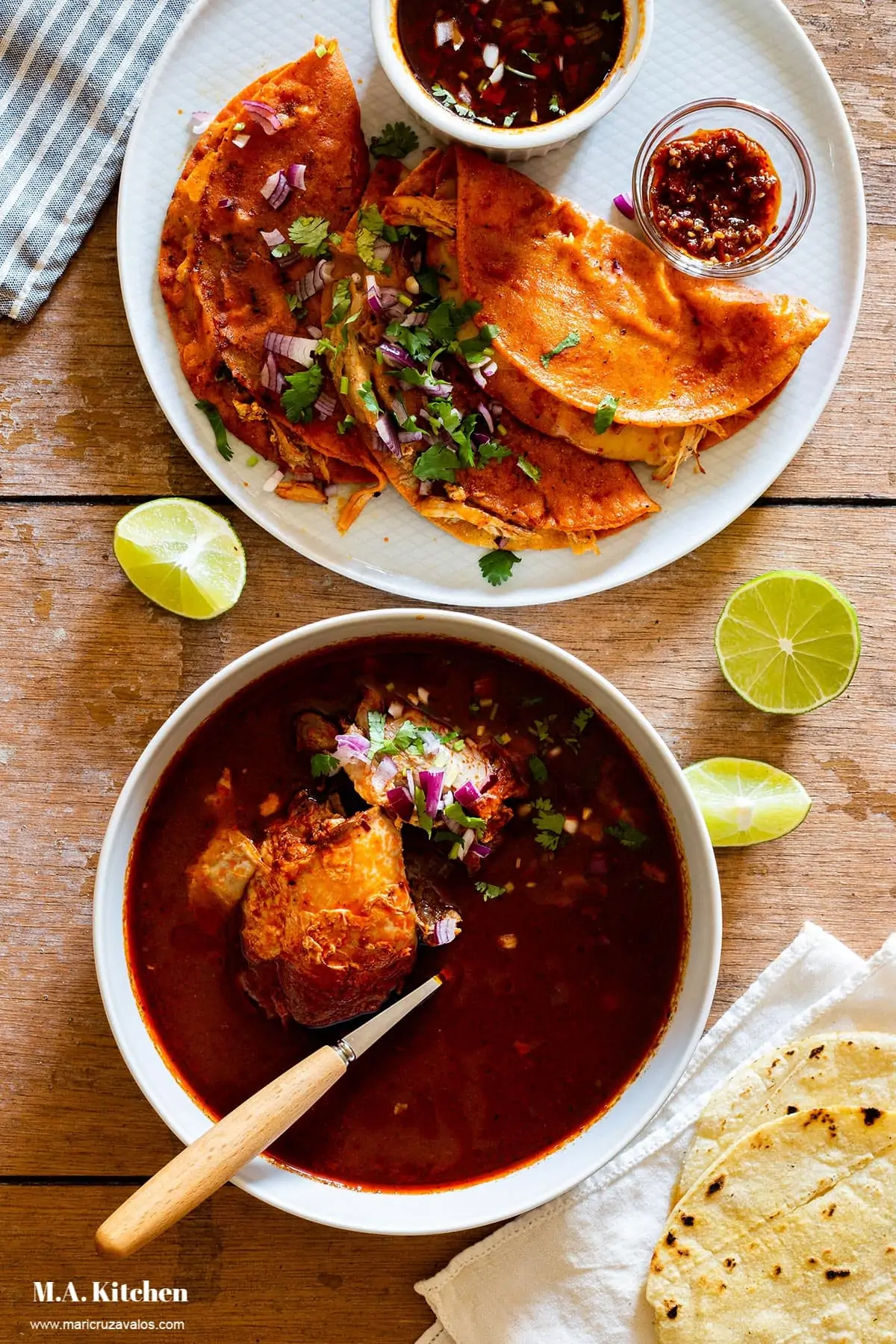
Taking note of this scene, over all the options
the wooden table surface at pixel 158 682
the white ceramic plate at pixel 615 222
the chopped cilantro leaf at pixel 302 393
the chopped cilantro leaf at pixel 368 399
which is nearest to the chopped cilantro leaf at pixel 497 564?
the white ceramic plate at pixel 615 222

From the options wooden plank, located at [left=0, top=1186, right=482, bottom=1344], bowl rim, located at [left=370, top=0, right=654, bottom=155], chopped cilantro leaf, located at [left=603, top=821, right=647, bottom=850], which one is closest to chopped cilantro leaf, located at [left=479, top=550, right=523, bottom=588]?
chopped cilantro leaf, located at [left=603, top=821, right=647, bottom=850]

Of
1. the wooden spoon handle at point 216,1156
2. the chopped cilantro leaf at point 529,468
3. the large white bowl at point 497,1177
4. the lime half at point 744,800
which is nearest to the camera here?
the wooden spoon handle at point 216,1156

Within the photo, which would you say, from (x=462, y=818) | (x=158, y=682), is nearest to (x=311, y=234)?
(x=158, y=682)

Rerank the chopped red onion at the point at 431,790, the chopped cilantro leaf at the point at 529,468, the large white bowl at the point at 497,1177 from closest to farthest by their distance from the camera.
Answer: the large white bowl at the point at 497,1177 < the chopped red onion at the point at 431,790 < the chopped cilantro leaf at the point at 529,468

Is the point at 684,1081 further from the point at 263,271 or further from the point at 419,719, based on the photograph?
the point at 263,271

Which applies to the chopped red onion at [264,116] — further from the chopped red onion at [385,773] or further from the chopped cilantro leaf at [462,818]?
the chopped cilantro leaf at [462,818]
